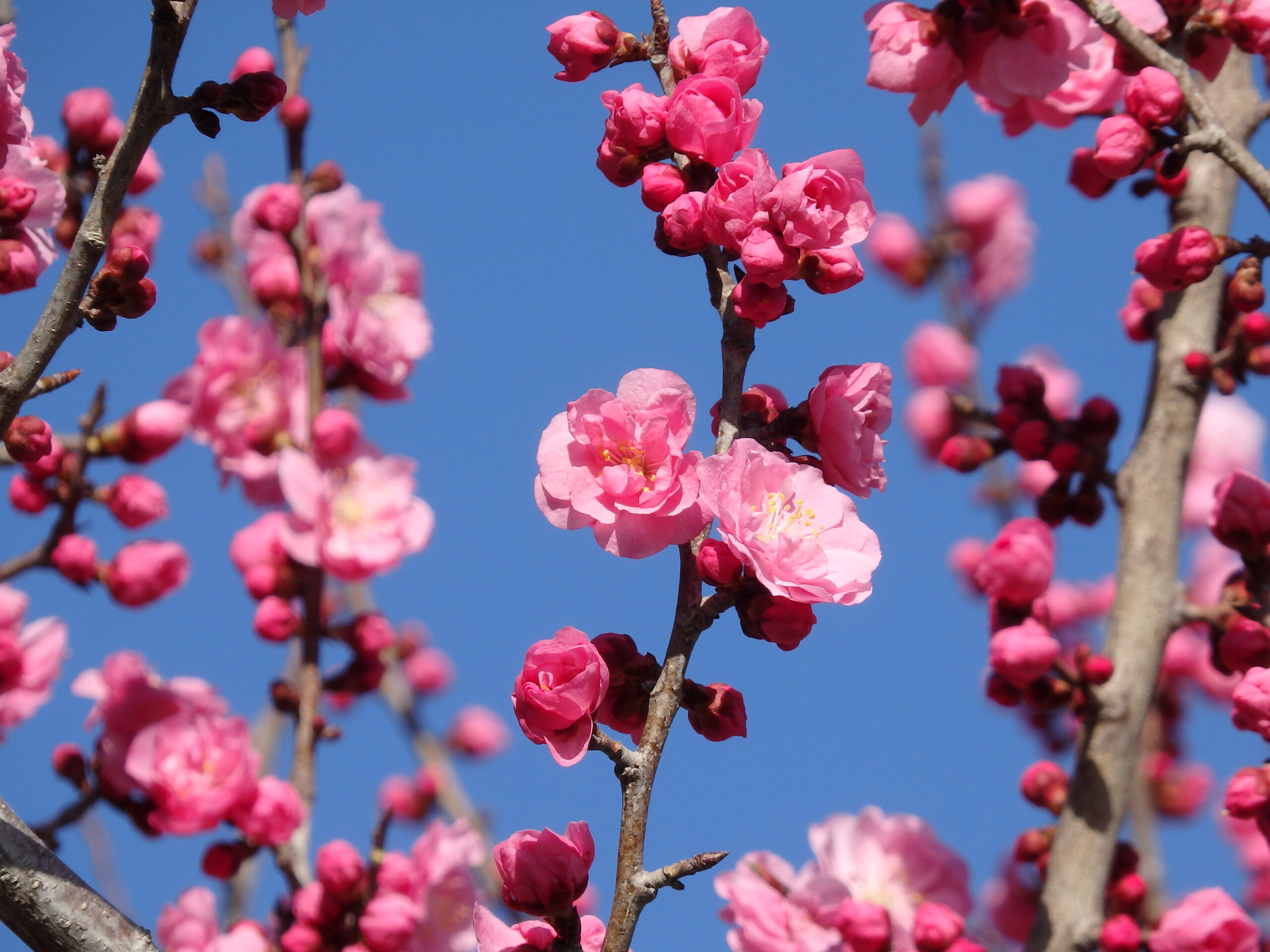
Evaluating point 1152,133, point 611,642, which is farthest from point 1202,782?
point 611,642

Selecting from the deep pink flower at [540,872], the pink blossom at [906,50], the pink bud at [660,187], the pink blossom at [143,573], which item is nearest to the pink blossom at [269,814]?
the pink blossom at [143,573]

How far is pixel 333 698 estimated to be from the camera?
3389 mm

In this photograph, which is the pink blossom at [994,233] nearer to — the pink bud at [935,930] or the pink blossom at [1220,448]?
the pink blossom at [1220,448]

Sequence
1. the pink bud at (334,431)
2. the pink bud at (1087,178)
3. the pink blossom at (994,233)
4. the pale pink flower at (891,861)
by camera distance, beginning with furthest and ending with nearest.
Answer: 1. the pink blossom at (994,233)
2. the pink bud at (334,431)
3. the pale pink flower at (891,861)
4. the pink bud at (1087,178)

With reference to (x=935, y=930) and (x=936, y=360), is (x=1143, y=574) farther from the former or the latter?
(x=936, y=360)

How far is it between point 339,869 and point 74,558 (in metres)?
0.96

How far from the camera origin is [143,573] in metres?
2.64

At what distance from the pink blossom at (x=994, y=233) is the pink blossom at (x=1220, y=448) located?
96cm

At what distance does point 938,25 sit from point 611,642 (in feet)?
3.91

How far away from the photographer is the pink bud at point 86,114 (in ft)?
8.47

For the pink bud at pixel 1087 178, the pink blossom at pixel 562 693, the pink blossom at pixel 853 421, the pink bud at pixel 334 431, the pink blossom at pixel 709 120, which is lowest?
the pink blossom at pixel 562 693

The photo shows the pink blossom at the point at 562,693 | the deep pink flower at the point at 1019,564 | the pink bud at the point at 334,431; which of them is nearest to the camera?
the pink blossom at the point at 562,693

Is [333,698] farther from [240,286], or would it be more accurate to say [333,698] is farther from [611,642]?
[611,642]

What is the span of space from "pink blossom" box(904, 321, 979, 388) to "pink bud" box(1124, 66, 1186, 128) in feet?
9.03
